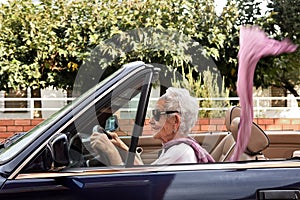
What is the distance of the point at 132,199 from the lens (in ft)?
6.94

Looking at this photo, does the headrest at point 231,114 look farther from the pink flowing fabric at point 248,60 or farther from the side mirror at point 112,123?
the side mirror at point 112,123

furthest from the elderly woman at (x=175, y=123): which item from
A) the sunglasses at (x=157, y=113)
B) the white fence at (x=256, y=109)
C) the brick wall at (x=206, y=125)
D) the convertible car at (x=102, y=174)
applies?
the white fence at (x=256, y=109)

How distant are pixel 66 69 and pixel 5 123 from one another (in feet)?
7.61

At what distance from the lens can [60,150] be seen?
6.78 feet

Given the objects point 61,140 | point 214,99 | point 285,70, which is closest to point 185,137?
point 61,140

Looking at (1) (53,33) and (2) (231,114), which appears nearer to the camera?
(2) (231,114)

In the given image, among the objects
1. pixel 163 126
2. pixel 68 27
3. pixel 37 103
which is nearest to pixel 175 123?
pixel 163 126

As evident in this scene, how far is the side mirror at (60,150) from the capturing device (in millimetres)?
2057

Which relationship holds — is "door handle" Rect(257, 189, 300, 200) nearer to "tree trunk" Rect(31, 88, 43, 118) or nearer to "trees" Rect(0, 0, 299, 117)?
"trees" Rect(0, 0, 299, 117)

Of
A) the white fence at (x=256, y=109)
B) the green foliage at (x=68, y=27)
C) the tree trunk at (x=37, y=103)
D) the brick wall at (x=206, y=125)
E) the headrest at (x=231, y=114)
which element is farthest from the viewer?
the tree trunk at (x=37, y=103)

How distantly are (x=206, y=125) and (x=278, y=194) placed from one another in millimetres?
1240

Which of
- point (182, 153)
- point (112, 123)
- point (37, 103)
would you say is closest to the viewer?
point (182, 153)

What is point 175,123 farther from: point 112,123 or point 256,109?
point 256,109

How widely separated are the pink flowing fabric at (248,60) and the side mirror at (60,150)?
850 mm
